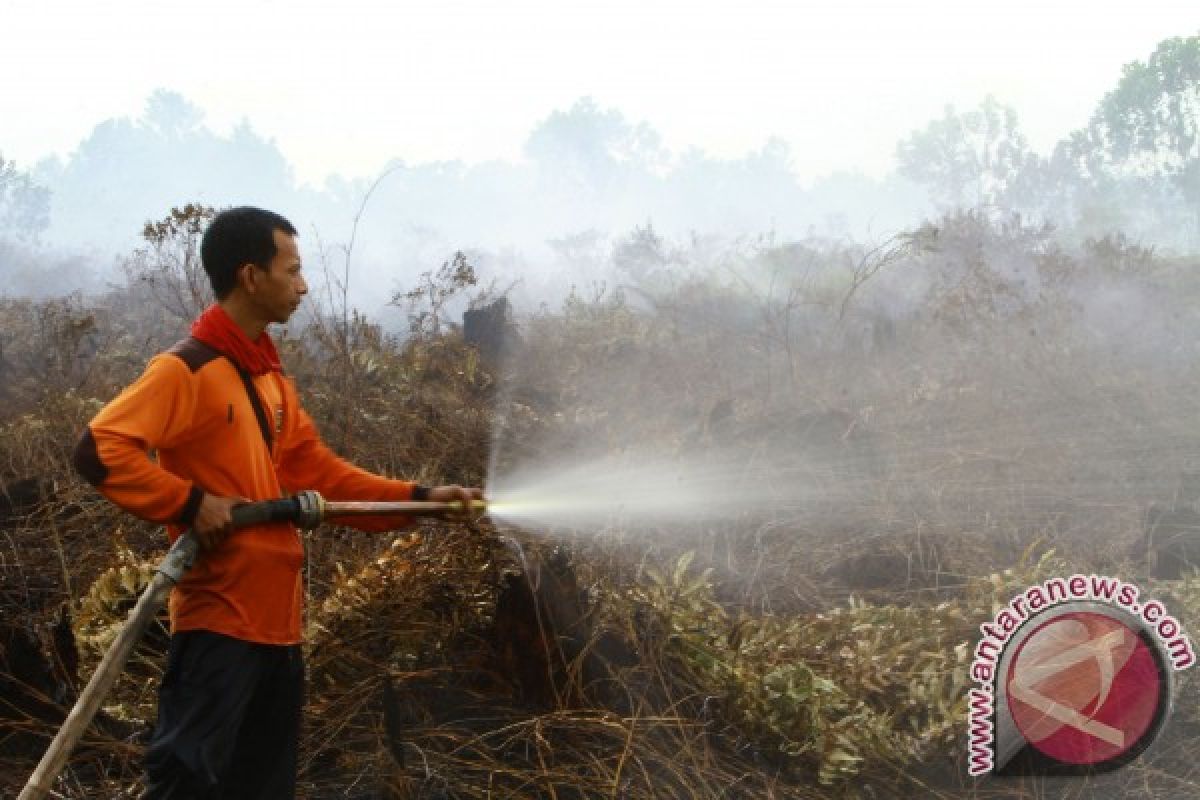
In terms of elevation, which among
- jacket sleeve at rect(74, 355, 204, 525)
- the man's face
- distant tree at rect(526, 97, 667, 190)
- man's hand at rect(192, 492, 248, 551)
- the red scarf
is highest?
distant tree at rect(526, 97, 667, 190)

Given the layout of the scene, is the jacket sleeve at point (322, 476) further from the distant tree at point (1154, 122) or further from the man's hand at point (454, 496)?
the distant tree at point (1154, 122)

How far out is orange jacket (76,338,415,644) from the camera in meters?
1.95

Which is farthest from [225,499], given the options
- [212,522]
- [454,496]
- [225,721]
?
[454,496]

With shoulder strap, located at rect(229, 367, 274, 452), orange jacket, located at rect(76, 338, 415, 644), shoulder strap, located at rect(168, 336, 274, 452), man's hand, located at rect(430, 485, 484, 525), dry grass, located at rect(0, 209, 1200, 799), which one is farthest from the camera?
dry grass, located at rect(0, 209, 1200, 799)

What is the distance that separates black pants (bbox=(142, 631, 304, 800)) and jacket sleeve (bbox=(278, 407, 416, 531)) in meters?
0.48

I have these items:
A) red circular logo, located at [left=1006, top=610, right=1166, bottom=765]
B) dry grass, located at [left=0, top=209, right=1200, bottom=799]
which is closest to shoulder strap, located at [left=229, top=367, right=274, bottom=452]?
dry grass, located at [left=0, top=209, right=1200, bottom=799]

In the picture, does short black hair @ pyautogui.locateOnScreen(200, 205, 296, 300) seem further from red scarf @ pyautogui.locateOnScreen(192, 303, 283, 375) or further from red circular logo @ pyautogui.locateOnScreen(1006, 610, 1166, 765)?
red circular logo @ pyautogui.locateOnScreen(1006, 610, 1166, 765)

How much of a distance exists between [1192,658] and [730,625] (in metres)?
1.85

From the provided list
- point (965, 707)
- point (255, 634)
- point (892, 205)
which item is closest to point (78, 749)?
point (255, 634)

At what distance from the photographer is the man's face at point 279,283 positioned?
7.55 ft

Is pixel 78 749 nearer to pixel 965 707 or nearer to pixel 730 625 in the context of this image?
pixel 730 625

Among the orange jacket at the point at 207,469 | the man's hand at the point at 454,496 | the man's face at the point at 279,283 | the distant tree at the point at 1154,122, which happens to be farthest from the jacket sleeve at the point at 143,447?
the distant tree at the point at 1154,122

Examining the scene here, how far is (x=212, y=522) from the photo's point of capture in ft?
6.67

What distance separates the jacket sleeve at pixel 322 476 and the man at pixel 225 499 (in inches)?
3.6
